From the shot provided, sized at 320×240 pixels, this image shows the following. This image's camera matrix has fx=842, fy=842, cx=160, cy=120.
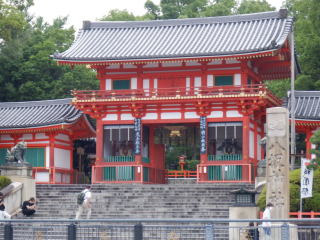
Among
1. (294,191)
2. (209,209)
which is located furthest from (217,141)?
(294,191)

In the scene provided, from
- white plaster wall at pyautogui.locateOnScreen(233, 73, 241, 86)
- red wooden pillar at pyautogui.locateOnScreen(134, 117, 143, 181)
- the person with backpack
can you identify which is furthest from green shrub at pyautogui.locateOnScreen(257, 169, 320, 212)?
white plaster wall at pyautogui.locateOnScreen(233, 73, 241, 86)

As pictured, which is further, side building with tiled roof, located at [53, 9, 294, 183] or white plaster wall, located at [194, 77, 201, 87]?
white plaster wall, located at [194, 77, 201, 87]

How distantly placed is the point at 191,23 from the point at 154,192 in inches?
504

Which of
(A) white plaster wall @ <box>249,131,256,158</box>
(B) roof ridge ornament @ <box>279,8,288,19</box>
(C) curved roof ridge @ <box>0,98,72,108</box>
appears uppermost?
(B) roof ridge ornament @ <box>279,8,288,19</box>

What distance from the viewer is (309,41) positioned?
164 ft

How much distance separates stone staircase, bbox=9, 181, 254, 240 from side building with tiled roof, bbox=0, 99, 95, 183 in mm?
4959

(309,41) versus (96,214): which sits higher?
(309,41)

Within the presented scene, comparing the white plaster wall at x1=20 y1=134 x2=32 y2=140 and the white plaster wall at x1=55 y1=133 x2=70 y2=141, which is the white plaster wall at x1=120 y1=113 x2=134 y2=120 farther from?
the white plaster wall at x1=20 y1=134 x2=32 y2=140

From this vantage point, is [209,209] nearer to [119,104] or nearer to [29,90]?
[119,104]

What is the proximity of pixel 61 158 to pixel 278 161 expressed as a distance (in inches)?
790

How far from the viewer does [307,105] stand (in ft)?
136

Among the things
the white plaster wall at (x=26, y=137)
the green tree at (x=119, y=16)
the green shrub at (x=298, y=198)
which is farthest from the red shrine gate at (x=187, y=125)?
the green tree at (x=119, y=16)

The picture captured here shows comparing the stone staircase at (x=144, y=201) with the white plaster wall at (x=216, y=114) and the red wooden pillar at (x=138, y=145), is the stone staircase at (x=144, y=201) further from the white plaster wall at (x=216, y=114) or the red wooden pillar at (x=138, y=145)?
the white plaster wall at (x=216, y=114)

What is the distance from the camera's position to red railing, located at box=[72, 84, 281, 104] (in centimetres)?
4022
